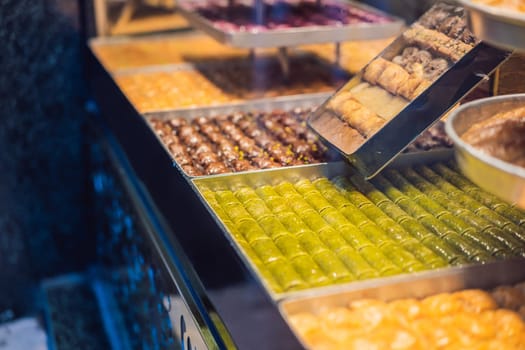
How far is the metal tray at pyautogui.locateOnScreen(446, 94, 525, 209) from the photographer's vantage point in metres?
1.14

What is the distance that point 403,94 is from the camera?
1.93 meters

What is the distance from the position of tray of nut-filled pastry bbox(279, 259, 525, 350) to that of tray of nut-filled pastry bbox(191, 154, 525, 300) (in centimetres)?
6

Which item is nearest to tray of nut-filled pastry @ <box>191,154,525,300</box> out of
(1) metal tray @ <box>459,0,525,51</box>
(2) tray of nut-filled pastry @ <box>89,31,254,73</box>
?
(1) metal tray @ <box>459,0,525,51</box>

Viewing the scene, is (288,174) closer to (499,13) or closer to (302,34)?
(499,13)

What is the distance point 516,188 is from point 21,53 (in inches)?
116

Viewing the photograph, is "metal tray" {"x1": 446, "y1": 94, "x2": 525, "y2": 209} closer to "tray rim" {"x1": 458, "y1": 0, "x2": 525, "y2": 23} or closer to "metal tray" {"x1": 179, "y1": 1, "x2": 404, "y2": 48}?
"tray rim" {"x1": 458, "y1": 0, "x2": 525, "y2": 23}

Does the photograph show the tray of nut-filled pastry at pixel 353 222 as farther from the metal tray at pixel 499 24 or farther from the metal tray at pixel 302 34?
the metal tray at pixel 302 34

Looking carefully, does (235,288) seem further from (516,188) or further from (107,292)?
(107,292)

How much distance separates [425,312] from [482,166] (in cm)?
44

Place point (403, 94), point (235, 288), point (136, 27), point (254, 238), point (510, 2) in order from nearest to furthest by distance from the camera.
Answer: point (510, 2), point (235, 288), point (254, 238), point (403, 94), point (136, 27)

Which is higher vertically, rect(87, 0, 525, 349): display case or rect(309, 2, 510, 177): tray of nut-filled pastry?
rect(309, 2, 510, 177): tray of nut-filled pastry

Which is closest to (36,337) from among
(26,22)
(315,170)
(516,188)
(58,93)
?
(58,93)

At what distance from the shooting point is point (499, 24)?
1220 millimetres

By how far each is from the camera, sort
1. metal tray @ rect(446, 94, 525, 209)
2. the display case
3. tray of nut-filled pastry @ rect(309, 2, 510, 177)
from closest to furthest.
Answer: metal tray @ rect(446, 94, 525, 209) → the display case → tray of nut-filled pastry @ rect(309, 2, 510, 177)
